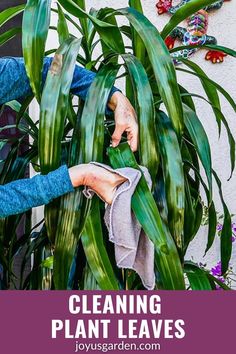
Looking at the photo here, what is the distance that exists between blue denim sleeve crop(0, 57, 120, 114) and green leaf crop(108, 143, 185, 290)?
5.8 inches

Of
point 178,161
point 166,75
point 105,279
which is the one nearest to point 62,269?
point 105,279

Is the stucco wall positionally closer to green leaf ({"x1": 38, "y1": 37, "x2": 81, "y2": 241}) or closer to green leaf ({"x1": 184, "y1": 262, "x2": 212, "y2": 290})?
green leaf ({"x1": 184, "y1": 262, "x2": 212, "y2": 290})

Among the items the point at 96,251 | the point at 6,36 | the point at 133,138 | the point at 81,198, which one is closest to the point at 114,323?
the point at 96,251

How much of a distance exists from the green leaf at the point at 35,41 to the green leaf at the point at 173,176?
27 centimetres

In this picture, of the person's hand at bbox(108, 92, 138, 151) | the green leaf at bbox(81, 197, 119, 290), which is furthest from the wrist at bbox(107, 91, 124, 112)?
the green leaf at bbox(81, 197, 119, 290)

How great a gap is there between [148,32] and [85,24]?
0.94ft

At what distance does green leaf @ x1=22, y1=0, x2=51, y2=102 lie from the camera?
0.92 m

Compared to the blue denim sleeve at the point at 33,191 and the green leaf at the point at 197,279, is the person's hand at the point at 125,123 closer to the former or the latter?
the blue denim sleeve at the point at 33,191

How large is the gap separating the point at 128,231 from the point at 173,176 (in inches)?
6.3

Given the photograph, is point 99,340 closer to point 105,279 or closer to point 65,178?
→ point 105,279

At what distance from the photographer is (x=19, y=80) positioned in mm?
1064

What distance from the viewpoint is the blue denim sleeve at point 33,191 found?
0.92 meters

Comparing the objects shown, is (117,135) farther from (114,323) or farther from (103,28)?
(114,323)

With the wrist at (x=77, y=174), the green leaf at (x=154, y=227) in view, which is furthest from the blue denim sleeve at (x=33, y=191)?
the green leaf at (x=154, y=227)
